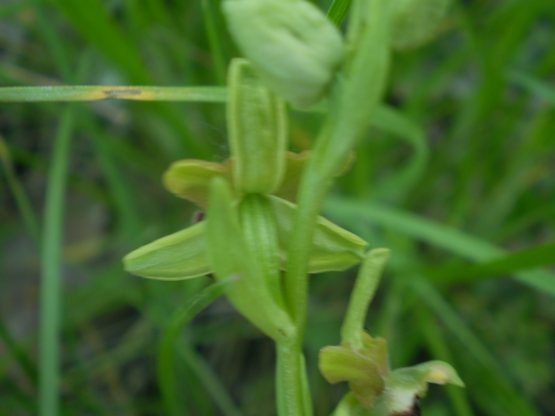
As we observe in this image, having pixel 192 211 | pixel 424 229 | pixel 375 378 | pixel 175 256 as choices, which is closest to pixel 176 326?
pixel 175 256

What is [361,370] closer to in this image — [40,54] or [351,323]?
[351,323]

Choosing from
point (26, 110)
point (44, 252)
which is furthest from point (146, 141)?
point (44, 252)

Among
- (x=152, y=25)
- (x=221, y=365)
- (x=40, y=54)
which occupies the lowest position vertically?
(x=221, y=365)

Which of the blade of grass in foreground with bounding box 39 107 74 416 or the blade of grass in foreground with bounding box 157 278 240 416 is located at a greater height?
the blade of grass in foreground with bounding box 39 107 74 416

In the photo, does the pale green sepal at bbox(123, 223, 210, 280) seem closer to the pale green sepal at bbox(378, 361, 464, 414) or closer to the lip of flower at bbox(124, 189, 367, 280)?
the lip of flower at bbox(124, 189, 367, 280)

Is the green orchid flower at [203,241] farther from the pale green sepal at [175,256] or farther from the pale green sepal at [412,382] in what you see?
the pale green sepal at [412,382]

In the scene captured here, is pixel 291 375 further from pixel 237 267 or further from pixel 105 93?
pixel 105 93

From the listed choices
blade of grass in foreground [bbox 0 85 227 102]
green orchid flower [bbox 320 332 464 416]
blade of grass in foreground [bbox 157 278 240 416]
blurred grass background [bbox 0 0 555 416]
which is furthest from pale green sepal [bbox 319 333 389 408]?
blurred grass background [bbox 0 0 555 416]
